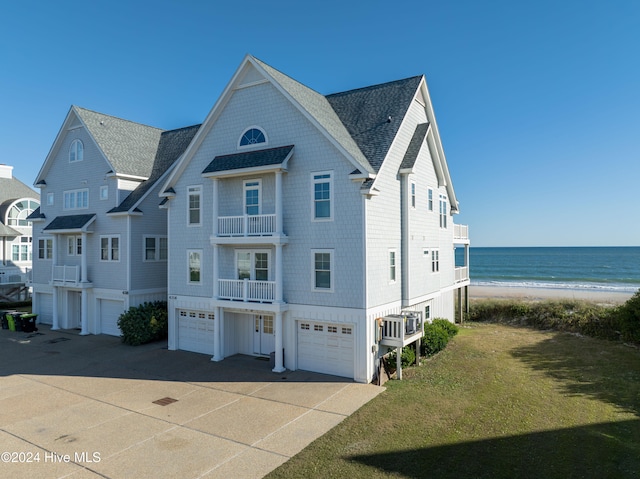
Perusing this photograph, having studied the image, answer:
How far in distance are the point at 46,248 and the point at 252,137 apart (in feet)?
59.0

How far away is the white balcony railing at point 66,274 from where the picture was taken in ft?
77.3

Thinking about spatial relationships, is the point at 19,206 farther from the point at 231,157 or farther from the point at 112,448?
the point at 112,448

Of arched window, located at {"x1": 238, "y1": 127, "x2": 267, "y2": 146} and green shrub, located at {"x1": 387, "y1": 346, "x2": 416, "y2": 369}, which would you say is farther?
arched window, located at {"x1": 238, "y1": 127, "x2": 267, "y2": 146}

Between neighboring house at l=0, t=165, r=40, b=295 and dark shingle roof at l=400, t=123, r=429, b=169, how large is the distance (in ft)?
108

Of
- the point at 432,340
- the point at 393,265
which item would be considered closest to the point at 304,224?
the point at 393,265

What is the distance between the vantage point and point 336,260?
15055 mm

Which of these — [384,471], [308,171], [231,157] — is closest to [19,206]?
[231,157]

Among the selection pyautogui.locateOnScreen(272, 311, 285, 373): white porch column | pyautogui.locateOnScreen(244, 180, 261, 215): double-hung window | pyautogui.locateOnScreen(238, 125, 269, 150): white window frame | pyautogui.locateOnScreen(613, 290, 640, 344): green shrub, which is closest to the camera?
pyautogui.locateOnScreen(272, 311, 285, 373): white porch column

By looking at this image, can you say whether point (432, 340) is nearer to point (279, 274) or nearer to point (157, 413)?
point (279, 274)

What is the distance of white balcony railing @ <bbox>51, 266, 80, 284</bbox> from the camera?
77.3 feet

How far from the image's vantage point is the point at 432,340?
686 inches

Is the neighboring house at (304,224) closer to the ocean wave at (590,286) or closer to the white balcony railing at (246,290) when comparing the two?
the white balcony railing at (246,290)

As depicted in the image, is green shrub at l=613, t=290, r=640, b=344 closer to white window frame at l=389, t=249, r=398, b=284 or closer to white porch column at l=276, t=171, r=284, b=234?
Answer: white window frame at l=389, t=249, r=398, b=284

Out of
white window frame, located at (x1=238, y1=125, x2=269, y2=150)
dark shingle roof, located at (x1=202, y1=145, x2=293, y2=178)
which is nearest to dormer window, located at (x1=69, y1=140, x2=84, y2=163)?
dark shingle roof, located at (x1=202, y1=145, x2=293, y2=178)
